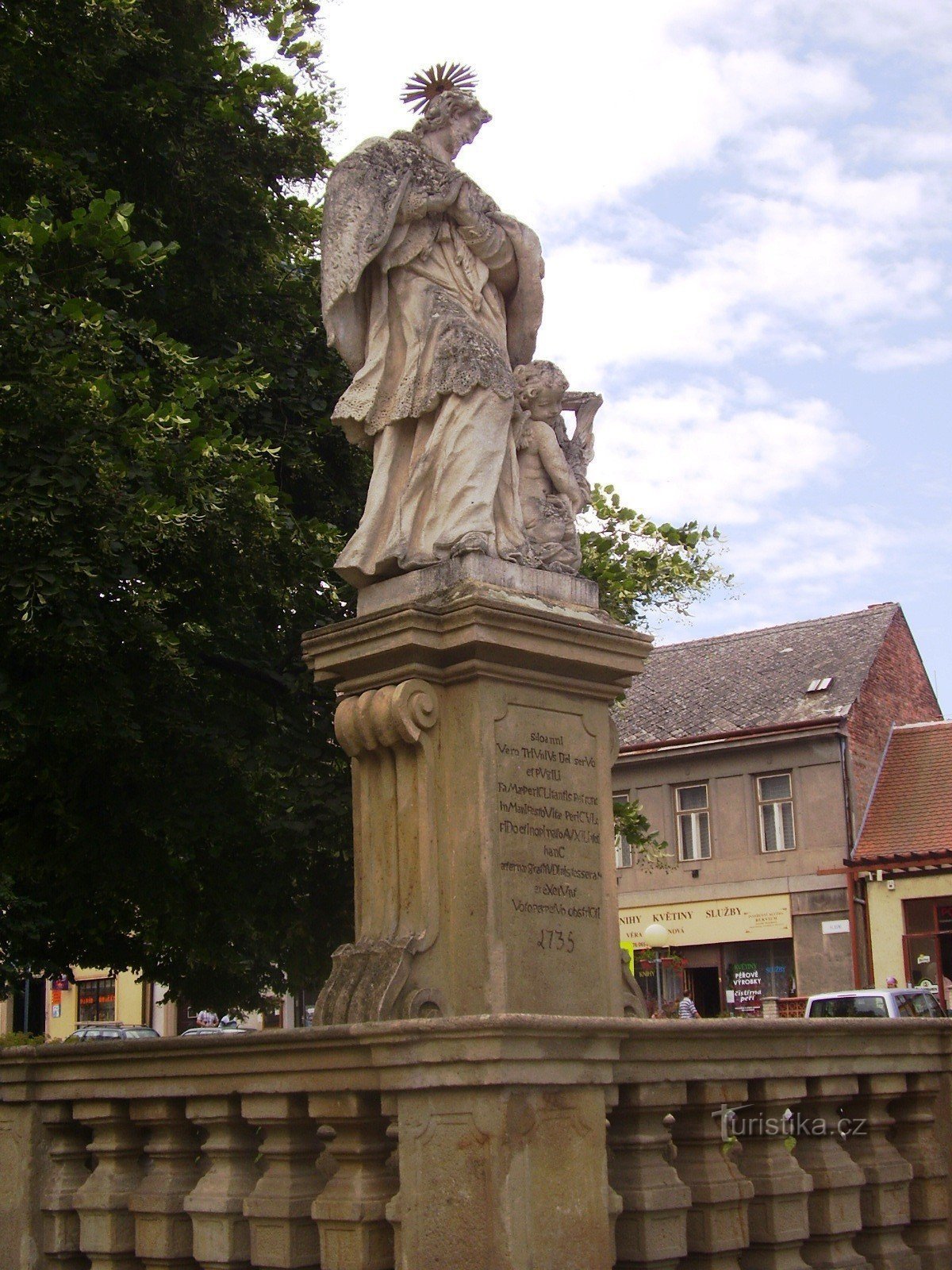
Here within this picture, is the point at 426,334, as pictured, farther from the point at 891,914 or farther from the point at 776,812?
the point at 776,812

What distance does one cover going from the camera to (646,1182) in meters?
5.52

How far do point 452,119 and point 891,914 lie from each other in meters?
25.3

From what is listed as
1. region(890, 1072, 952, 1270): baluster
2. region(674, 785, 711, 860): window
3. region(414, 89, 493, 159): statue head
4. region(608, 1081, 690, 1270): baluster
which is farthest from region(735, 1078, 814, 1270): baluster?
region(674, 785, 711, 860): window

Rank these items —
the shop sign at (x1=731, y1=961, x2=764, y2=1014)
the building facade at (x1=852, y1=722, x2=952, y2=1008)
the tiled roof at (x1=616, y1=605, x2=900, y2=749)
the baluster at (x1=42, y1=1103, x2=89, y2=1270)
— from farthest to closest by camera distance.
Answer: the tiled roof at (x1=616, y1=605, x2=900, y2=749) < the shop sign at (x1=731, y1=961, x2=764, y2=1014) < the building facade at (x1=852, y1=722, x2=952, y2=1008) < the baluster at (x1=42, y1=1103, x2=89, y2=1270)

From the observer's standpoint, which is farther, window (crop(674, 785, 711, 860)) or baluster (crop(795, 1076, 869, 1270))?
window (crop(674, 785, 711, 860))

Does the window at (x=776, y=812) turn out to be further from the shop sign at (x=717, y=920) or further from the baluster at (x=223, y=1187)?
the baluster at (x=223, y=1187)

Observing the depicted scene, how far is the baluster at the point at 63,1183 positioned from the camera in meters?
6.09

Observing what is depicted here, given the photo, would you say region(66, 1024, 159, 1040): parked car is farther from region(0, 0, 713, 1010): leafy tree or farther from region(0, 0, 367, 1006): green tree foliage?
region(0, 0, 367, 1006): green tree foliage

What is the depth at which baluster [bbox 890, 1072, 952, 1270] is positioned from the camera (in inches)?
252

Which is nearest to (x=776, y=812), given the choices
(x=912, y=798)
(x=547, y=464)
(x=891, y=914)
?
(x=912, y=798)

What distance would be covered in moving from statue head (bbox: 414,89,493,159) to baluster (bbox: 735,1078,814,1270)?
467 cm

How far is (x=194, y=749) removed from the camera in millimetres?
12109

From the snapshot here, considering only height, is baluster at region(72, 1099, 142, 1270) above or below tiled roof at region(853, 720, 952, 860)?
below

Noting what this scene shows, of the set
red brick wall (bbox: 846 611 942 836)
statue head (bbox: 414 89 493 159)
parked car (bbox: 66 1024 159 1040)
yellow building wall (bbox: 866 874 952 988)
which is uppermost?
red brick wall (bbox: 846 611 942 836)
